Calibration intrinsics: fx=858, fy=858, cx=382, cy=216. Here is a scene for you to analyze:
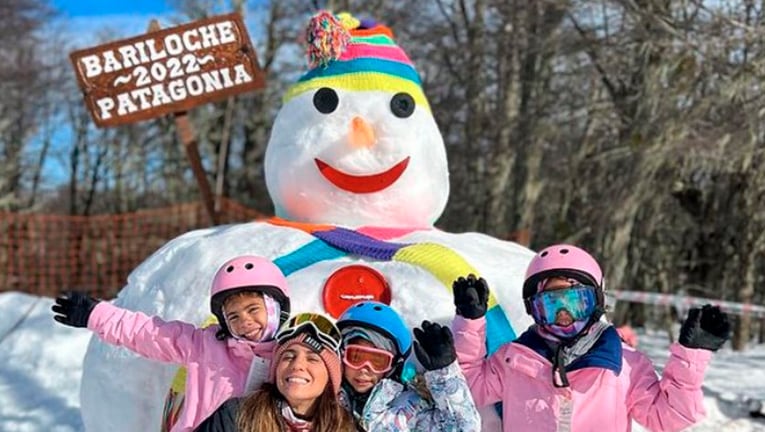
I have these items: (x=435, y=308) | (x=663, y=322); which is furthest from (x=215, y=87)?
(x=663, y=322)

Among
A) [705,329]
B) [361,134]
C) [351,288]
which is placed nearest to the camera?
[705,329]

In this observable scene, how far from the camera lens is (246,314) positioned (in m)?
2.73

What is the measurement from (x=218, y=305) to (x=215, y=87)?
2.75 m

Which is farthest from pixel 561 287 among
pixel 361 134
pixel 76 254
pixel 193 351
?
pixel 76 254

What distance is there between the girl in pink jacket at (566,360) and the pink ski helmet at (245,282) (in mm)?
611

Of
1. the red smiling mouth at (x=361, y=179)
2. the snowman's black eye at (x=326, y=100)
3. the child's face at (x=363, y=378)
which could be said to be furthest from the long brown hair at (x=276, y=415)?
the snowman's black eye at (x=326, y=100)

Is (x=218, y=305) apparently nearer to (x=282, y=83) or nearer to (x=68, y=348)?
(x=68, y=348)

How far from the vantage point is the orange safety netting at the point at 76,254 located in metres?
13.5

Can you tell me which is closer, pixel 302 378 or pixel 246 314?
pixel 302 378

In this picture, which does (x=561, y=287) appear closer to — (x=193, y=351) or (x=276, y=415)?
(x=276, y=415)

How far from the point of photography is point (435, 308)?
319cm

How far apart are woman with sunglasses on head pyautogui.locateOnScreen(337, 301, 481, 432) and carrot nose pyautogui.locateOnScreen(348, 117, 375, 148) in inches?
43.2

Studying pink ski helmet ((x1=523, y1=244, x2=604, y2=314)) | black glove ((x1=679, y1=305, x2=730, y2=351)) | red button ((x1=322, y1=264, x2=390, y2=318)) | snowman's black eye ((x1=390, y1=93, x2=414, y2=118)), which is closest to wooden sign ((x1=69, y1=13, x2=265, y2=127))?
snowman's black eye ((x1=390, y1=93, x2=414, y2=118))

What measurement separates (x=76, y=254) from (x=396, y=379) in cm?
1332
